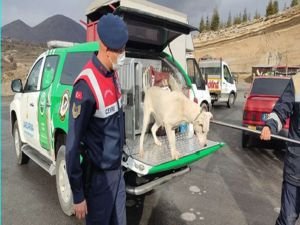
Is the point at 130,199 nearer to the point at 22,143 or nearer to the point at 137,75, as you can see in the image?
the point at 137,75

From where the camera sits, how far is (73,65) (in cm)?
436

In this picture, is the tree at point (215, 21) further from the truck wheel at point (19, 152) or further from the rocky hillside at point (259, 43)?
the truck wheel at point (19, 152)

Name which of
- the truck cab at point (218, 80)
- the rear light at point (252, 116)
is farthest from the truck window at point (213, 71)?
the rear light at point (252, 116)

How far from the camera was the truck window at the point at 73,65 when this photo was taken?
4.17m

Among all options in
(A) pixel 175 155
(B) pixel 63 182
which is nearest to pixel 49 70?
(B) pixel 63 182

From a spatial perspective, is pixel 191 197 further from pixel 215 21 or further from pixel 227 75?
pixel 215 21

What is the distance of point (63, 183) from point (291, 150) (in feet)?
9.77

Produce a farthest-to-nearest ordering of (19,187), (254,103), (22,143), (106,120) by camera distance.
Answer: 1. (254,103)
2. (22,143)
3. (19,187)
4. (106,120)

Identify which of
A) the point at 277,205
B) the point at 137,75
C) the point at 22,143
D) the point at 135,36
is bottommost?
the point at 277,205

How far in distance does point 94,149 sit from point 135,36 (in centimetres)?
239

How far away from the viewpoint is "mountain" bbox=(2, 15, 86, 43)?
10000mm

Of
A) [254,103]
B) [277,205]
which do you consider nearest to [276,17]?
[254,103]

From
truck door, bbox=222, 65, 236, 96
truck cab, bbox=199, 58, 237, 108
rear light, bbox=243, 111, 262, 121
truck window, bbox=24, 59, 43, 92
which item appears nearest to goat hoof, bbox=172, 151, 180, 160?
truck window, bbox=24, 59, 43, 92

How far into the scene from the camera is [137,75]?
4312 millimetres
